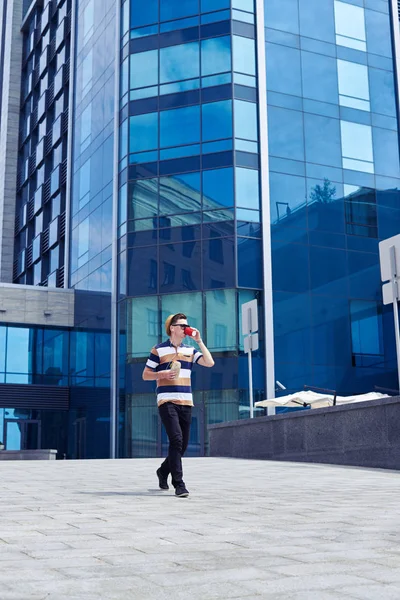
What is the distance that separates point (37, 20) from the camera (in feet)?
172

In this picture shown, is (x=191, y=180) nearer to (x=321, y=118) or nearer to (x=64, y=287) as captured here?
(x=321, y=118)

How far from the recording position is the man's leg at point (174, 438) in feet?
25.8

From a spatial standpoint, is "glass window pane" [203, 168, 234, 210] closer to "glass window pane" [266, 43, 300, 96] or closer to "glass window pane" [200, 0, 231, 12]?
"glass window pane" [266, 43, 300, 96]

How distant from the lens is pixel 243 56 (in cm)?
3291

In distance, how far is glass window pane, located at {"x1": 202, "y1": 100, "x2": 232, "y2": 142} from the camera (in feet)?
105

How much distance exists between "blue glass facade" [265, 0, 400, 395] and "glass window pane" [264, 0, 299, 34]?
4 centimetres

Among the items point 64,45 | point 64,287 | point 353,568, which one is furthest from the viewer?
point 64,45

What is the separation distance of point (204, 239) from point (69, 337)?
10.1 metres

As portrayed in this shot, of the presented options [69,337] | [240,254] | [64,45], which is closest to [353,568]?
[240,254]

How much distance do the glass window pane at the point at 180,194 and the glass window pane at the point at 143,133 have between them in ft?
6.03

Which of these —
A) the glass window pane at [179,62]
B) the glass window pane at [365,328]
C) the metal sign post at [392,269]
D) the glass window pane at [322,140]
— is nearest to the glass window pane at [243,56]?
the glass window pane at [179,62]

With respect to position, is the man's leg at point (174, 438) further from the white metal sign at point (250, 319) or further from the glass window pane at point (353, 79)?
the glass window pane at point (353, 79)

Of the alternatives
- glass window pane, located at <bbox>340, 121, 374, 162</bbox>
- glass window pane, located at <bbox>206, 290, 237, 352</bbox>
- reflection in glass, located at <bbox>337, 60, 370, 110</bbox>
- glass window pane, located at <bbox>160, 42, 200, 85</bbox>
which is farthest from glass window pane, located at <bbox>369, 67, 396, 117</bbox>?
glass window pane, located at <bbox>206, 290, 237, 352</bbox>

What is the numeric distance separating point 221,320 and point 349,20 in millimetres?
15037
